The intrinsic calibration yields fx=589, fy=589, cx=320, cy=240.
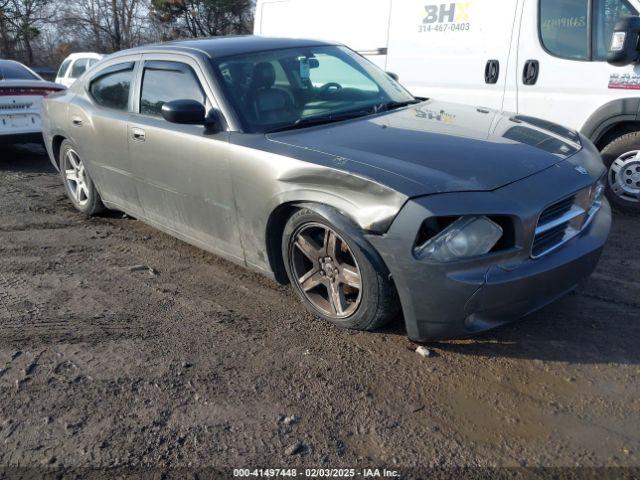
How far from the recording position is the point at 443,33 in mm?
6262

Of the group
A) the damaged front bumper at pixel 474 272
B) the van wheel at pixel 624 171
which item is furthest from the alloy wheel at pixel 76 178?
the van wheel at pixel 624 171

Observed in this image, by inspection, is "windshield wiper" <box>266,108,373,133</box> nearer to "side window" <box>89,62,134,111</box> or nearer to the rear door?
"side window" <box>89,62,134,111</box>

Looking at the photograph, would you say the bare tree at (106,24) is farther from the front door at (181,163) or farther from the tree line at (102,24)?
the front door at (181,163)

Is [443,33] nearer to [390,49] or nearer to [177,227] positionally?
[390,49]

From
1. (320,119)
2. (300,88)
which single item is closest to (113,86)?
(300,88)

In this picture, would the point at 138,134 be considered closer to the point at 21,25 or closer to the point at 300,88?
the point at 300,88

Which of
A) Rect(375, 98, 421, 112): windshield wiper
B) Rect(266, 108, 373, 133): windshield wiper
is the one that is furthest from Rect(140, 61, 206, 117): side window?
Rect(375, 98, 421, 112): windshield wiper

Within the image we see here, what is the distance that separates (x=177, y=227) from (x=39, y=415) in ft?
Answer: 6.05

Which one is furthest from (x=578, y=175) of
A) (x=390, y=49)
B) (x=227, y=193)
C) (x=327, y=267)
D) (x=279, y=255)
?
(x=390, y=49)

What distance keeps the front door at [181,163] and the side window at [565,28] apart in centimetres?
352

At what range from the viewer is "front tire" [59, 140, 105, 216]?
5.55m

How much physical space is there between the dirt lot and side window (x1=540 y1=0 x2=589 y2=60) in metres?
2.26

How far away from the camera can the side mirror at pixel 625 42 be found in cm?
494

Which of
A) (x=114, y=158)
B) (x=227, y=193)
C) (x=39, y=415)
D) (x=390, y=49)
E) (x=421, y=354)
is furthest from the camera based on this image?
(x=390, y=49)
